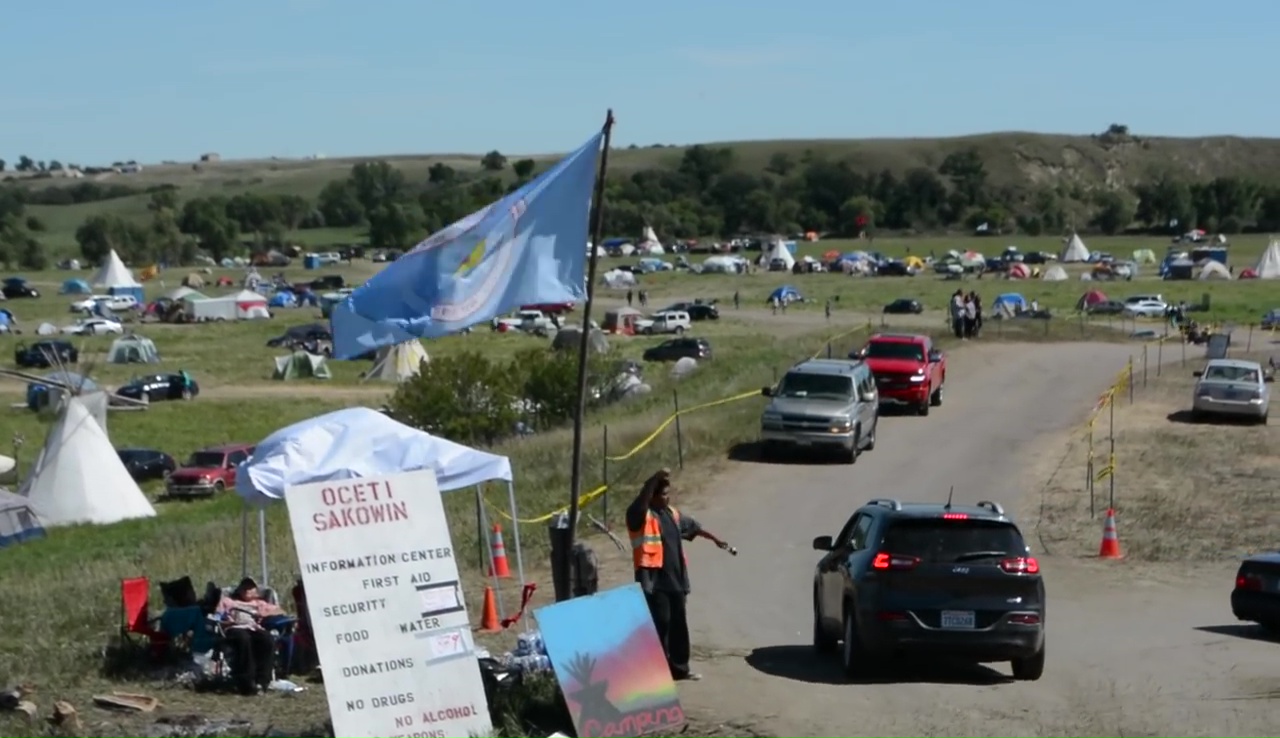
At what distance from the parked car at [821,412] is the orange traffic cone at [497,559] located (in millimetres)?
10253

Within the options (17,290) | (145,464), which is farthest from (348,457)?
(17,290)

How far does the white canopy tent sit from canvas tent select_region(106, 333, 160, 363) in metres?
54.9

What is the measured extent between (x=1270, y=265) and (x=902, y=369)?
77.2m

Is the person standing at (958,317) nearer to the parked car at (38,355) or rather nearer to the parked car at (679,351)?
the parked car at (679,351)

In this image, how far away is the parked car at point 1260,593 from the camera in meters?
16.8

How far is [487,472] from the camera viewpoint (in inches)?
675

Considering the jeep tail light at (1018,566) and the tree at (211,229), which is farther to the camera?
the tree at (211,229)

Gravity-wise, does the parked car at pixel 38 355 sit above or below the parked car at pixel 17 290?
above

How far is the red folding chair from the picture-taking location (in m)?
14.6

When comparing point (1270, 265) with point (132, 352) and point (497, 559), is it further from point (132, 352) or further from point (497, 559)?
point (497, 559)

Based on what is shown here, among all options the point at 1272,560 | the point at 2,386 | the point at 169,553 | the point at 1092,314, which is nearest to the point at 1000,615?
the point at 1272,560

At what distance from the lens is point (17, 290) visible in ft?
373

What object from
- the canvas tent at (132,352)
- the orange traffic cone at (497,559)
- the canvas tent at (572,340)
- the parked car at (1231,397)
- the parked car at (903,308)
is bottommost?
the canvas tent at (132,352)

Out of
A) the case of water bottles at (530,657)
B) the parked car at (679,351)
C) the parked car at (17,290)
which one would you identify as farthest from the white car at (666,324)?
the case of water bottles at (530,657)
